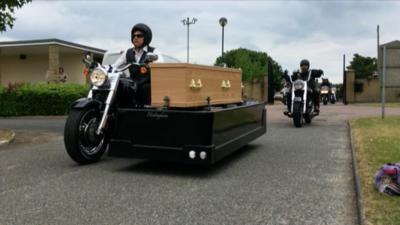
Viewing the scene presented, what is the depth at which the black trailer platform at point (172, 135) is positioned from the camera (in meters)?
6.21

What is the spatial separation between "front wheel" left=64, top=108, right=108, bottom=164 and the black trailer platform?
1.76 ft

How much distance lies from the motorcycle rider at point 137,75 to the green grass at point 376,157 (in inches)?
120

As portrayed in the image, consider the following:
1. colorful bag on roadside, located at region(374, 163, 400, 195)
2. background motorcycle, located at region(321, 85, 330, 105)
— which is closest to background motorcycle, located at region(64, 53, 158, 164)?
colorful bag on roadside, located at region(374, 163, 400, 195)

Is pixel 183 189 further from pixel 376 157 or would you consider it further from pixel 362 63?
pixel 362 63

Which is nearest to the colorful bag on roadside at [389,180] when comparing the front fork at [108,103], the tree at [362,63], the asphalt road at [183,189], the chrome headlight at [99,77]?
the asphalt road at [183,189]

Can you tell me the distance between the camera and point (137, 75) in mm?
7379

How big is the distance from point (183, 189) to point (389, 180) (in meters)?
2.17

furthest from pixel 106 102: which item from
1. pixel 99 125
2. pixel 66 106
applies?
pixel 66 106

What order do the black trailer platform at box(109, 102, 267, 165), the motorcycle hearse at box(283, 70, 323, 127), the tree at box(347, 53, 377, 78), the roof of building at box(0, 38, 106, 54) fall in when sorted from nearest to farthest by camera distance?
the black trailer platform at box(109, 102, 267, 165) < the motorcycle hearse at box(283, 70, 323, 127) < the roof of building at box(0, 38, 106, 54) < the tree at box(347, 53, 377, 78)

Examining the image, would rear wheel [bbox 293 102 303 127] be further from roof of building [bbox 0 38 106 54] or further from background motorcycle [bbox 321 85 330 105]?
roof of building [bbox 0 38 106 54]

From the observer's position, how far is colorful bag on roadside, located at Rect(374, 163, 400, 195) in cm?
496

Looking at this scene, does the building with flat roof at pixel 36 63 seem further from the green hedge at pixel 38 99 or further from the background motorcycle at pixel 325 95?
the background motorcycle at pixel 325 95

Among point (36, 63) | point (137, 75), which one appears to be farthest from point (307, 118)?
point (36, 63)

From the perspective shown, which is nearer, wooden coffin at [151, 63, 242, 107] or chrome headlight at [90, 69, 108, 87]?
wooden coffin at [151, 63, 242, 107]
